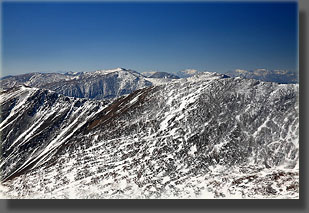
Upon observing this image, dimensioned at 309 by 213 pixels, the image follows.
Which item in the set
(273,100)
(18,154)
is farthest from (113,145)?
(18,154)

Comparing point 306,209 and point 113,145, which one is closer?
point 306,209

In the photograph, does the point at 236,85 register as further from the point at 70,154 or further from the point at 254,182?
the point at 70,154

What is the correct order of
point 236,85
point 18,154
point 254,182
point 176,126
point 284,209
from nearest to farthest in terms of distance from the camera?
point 284,209 < point 254,182 < point 176,126 < point 236,85 < point 18,154

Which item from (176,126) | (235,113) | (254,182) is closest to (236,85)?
(235,113)

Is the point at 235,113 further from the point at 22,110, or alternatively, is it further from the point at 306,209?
the point at 22,110

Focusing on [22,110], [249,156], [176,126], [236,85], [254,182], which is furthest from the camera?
[22,110]

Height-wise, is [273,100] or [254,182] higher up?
[273,100]

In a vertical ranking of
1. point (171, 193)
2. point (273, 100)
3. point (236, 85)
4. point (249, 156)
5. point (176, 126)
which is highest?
point (236, 85)
